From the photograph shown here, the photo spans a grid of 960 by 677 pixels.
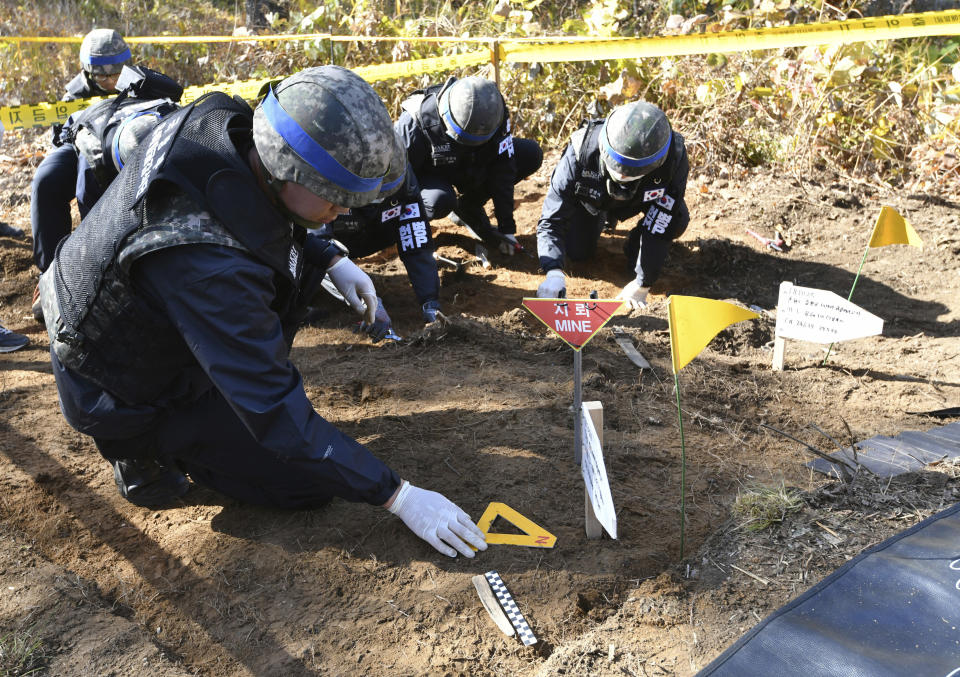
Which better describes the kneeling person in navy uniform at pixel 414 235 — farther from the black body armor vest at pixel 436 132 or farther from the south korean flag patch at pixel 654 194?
the south korean flag patch at pixel 654 194

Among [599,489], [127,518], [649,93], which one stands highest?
[649,93]

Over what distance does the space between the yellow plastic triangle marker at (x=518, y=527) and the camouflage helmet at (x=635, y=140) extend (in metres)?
2.45

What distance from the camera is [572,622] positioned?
227 cm

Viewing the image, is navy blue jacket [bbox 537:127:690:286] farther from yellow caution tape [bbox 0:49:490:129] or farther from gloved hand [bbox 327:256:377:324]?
yellow caution tape [bbox 0:49:490:129]

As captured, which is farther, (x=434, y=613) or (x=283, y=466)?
(x=283, y=466)

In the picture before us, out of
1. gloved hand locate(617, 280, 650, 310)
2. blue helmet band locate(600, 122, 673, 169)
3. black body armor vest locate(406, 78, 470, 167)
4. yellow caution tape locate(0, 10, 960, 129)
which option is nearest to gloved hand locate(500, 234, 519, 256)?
black body armor vest locate(406, 78, 470, 167)

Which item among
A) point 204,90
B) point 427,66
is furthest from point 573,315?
point 204,90

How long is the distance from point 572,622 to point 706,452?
1.12 m

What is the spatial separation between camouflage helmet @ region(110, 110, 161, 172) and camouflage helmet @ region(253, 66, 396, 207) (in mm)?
1540

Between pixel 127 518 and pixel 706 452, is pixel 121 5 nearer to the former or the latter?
pixel 127 518

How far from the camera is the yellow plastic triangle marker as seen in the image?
2.57m

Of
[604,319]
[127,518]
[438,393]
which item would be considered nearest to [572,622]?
[604,319]

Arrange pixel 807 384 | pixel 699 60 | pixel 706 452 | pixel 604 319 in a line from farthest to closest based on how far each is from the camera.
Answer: pixel 699 60 → pixel 807 384 → pixel 706 452 → pixel 604 319

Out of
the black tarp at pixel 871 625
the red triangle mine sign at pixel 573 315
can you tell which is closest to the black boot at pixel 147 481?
the red triangle mine sign at pixel 573 315
